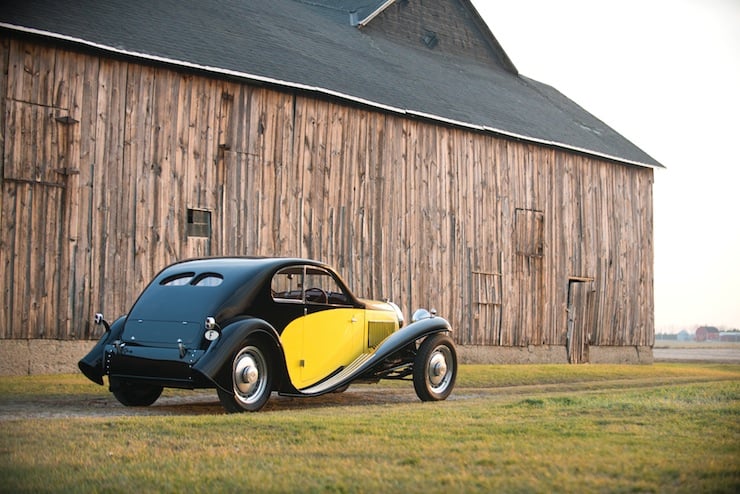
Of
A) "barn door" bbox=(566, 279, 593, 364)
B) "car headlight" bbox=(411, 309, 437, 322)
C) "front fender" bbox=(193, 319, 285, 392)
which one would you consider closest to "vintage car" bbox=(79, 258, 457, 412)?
"front fender" bbox=(193, 319, 285, 392)

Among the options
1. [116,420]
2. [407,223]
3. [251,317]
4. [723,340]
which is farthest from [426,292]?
[723,340]

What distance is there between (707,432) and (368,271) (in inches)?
474

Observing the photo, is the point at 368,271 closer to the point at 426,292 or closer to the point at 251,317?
the point at 426,292

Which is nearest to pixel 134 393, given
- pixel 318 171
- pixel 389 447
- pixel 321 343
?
pixel 321 343

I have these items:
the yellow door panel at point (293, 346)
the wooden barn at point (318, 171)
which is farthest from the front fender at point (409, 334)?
the wooden barn at point (318, 171)

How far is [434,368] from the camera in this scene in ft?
37.2

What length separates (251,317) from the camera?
31.7 feet

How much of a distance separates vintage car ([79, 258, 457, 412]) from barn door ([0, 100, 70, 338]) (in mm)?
4450

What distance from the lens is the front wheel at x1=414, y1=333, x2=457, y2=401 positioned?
11.1 m

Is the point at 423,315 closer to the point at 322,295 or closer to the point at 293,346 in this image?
the point at 322,295

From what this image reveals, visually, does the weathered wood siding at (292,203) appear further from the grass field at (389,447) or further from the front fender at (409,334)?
the front fender at (409,334)

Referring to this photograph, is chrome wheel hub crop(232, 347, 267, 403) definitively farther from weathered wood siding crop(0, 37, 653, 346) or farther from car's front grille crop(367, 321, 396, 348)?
weathered wood siding crop(0, 37, 653, 346)

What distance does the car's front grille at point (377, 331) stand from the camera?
37.1ft

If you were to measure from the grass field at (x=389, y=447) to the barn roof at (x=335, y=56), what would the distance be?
7.46 metres
